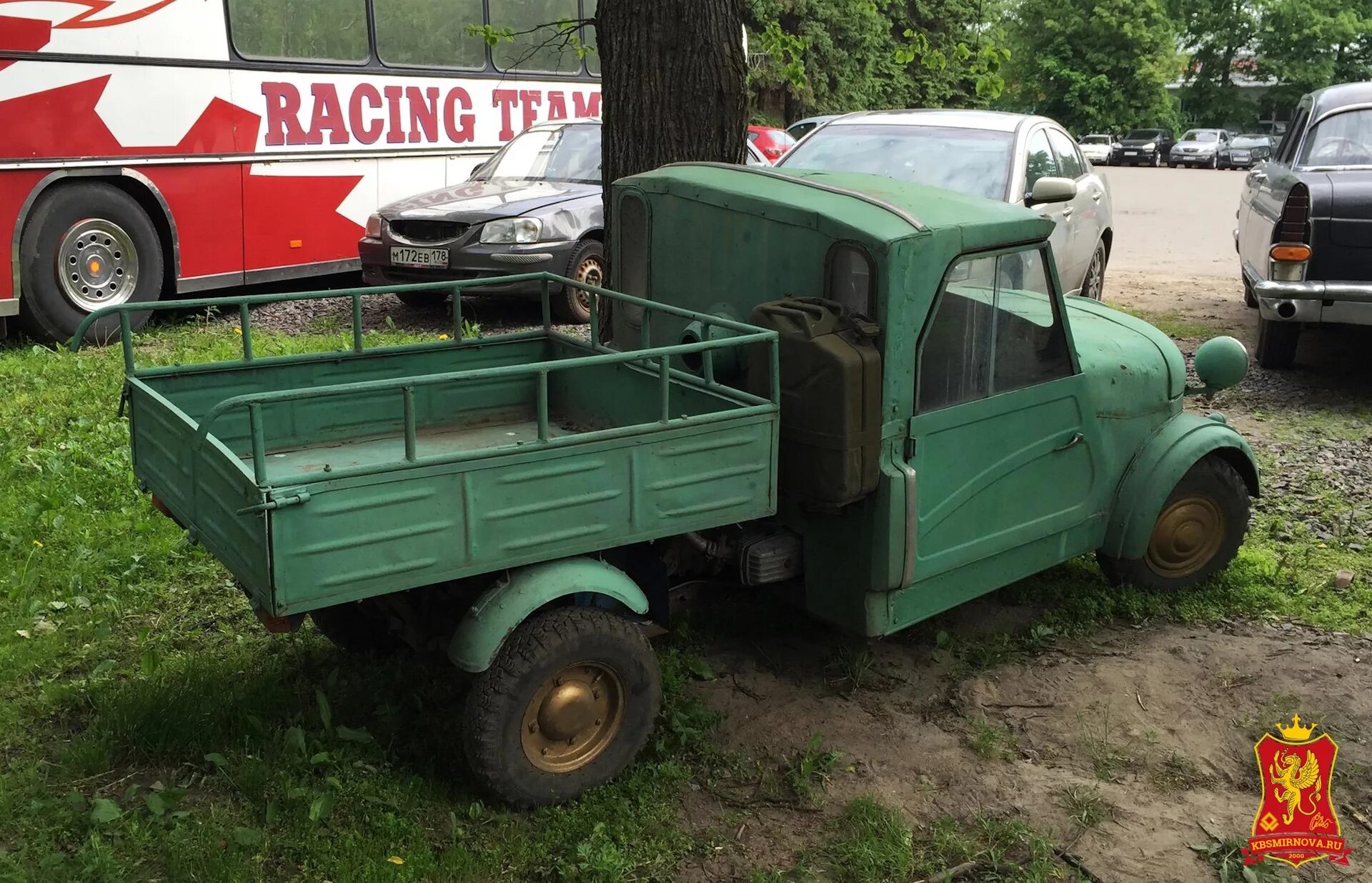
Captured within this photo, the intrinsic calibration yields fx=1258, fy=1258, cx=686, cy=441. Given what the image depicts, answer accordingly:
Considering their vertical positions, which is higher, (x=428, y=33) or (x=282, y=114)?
(x=428, y=33)

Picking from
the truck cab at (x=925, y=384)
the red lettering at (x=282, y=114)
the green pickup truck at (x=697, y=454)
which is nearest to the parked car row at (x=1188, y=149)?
the red lettering at (x=282, y=114)

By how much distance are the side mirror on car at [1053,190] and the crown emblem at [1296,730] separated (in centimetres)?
421

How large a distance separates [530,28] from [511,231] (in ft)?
11.8

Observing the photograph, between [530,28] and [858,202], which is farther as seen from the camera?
[530,28]

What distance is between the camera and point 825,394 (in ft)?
12.0

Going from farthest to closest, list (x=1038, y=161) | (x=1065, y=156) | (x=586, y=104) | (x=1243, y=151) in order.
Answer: (x=1243, y=151), (x=586, y=104), (x=1065, y=156), (x=1038, y=161)

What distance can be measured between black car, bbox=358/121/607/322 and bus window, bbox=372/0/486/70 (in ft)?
4.96

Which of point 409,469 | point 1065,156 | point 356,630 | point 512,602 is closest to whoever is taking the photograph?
point 409,469

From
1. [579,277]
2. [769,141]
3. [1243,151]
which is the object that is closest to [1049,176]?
[579,277]

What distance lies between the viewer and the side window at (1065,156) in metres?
9.16

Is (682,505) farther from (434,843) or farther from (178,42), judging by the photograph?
(178,42)

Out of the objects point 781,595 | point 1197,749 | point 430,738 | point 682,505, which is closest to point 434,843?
point 430,738

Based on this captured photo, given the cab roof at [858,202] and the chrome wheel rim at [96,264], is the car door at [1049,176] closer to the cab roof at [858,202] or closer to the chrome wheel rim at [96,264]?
the cab roof at [858,202]

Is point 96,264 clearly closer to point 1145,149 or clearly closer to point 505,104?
point 505,104
